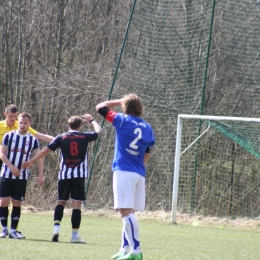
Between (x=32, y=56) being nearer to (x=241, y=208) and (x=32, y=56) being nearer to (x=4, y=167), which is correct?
(x=241, y=208)

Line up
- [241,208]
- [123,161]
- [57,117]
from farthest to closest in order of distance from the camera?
[57,117] < [241,208] < [123,161]

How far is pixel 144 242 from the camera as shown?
8273 millimetres

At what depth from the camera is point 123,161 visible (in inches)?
241

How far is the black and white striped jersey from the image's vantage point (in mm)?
7617

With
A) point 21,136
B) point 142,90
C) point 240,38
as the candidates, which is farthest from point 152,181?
point 21,136

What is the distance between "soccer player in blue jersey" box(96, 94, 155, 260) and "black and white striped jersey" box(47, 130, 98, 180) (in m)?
1.44

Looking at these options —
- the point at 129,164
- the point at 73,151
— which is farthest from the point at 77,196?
the point at 129,164

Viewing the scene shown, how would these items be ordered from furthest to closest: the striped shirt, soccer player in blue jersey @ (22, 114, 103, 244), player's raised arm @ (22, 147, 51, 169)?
the striped shirt → soccer player in blue jersey @ (22, 114, 103, 244) → player's raised arm @ (22, 147, 51, 169)

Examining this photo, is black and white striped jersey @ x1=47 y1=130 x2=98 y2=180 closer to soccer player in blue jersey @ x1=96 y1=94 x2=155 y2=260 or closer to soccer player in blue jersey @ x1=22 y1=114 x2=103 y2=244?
soccer player in blue jersey @ x1=22 y1=114 x2=103 y2=244

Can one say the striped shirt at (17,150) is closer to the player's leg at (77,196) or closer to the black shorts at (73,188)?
the black shorts at (73,188)

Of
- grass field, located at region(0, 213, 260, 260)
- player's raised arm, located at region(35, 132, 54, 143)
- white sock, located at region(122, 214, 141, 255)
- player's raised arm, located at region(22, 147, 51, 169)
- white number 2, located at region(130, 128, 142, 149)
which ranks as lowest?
grass field, located at region(0, 213, 260, 260)

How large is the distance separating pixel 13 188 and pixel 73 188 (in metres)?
0.72

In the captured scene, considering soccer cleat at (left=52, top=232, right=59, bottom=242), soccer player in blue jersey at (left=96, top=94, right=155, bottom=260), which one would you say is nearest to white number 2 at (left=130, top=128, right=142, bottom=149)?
soccer player in blue jersey at (left=96, top=94, right=155, bottom=260)

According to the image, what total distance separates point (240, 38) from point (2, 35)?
666cm
